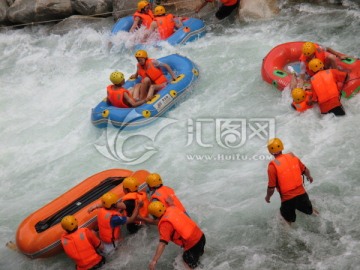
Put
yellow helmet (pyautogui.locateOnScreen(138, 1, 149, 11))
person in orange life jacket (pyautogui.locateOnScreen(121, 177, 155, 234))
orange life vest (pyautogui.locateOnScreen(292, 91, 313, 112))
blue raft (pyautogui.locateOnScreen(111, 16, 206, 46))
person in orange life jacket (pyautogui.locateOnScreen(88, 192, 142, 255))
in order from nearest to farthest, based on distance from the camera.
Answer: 1. person in orange life jacket (pyautogui.locateOnScreen(88, 192, 142, 255))
2. person in orange life jacket (pyautogui.locateOnScreen(121, 177, 155, 234))
3. orange life vest (pyautogui.locateOnScreen(292, 91, 313, 112))
4. blue raft (pyautogui.locateOnScreen(111, 16, 206, 46))
5. yellow helmet (pyautogui.locateOnScreen(138, 1, 149, 11))

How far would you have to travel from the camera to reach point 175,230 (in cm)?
559

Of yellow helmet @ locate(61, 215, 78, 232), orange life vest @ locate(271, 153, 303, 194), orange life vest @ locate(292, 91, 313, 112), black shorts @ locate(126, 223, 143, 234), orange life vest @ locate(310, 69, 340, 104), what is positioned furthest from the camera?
orange life vest @ locate(292, 91, 313, 112)

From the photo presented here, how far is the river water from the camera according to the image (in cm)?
639

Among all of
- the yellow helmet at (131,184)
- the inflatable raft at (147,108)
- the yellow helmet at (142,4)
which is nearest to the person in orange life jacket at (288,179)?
the yellow helmet at (131,184)

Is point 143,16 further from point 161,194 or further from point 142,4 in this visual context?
point 161,194

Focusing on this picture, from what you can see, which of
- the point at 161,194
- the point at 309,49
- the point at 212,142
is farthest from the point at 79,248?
the point at 309,49

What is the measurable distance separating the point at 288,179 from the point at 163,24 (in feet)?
20.2

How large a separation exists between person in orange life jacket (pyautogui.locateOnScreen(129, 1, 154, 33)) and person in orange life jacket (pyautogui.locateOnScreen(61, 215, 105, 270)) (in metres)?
6.19

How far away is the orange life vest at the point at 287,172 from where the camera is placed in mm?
5836

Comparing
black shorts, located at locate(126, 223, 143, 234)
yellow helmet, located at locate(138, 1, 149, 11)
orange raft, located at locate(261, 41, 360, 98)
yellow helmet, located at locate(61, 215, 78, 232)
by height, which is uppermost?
yellow helmet, located at locate(138, 1, 149, 11)

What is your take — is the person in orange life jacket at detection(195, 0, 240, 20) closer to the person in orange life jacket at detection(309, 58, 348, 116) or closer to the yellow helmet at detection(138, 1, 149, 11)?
the yellow helmet at detection(138, 1, 149, 11)

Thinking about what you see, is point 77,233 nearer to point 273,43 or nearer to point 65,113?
point 65,113

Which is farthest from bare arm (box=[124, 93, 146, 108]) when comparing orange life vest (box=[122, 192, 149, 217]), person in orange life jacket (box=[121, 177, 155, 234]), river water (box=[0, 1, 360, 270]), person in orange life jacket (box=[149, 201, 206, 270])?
person in orange life jacket (box=[149, 201, 206, 270])

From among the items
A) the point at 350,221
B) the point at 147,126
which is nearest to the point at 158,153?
the point at 147,126
